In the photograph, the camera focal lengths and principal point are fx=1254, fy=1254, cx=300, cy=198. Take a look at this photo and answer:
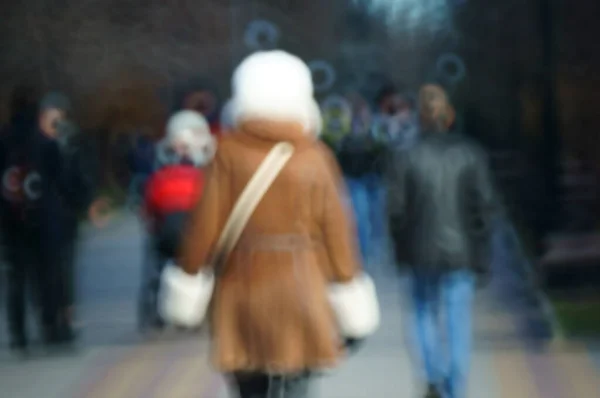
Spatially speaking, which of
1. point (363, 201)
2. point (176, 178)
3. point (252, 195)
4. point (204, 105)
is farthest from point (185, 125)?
point (363, 201)

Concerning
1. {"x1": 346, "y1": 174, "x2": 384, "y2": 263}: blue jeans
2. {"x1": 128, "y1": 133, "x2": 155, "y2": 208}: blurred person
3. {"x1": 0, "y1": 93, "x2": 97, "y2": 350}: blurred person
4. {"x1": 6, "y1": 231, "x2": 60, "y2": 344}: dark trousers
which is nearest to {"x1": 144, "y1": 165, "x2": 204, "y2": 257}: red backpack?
{"x1": 0, "y1": 93, "x2": 97, "y2": 350}: blurred person

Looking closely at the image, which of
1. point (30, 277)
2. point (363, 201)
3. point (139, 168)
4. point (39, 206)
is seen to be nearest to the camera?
point (39, 206)

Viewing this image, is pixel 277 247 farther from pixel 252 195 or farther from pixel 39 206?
pixel 39 206

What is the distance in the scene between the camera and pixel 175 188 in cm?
753

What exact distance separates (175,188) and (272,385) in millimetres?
3564

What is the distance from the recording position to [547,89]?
11.9 m

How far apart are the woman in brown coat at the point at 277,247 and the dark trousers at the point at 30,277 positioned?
4.10 m

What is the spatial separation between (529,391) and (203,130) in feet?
8.01

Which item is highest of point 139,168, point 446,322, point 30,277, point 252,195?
point 252,195

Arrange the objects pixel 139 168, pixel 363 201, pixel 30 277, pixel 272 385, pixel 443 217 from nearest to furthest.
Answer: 1. pixel 272 385
2. pixel 443 217
3. pixel 30 277
4. pixel 363 201
5. pixel 139 168

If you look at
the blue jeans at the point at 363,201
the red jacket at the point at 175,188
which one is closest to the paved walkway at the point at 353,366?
the red jacket at the point at 175,188

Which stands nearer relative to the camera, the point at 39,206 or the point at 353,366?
the point at 353,366

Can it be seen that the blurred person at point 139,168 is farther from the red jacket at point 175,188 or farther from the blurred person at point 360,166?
the red jacket at point 175,188

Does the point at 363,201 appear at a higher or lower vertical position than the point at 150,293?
higher
